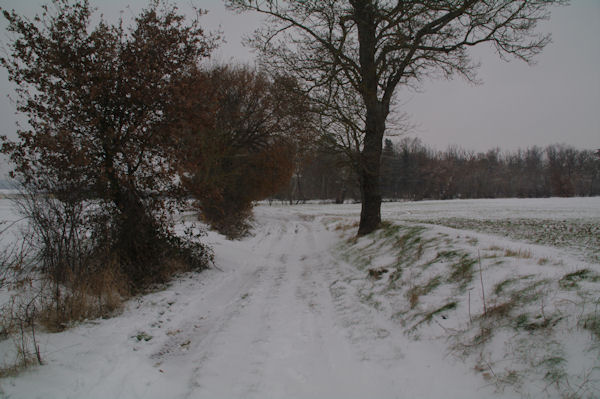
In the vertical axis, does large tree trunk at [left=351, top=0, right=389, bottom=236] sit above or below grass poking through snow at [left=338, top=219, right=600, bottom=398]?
above

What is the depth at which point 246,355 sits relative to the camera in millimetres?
3238

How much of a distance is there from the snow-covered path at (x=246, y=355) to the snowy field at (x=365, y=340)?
0.05 ft

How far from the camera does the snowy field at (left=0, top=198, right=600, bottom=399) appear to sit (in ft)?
8.32

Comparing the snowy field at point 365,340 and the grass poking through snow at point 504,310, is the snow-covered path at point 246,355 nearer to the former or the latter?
the snowy field at point 365,340

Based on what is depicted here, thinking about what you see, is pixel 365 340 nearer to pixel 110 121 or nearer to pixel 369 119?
pixel 110 121

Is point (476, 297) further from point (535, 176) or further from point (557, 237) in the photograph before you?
point (535, 176)

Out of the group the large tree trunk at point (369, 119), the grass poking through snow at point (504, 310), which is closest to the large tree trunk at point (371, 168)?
the large tree trunk at point (369, 119)

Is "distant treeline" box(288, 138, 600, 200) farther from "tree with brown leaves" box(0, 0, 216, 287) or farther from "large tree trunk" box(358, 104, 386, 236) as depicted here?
"tree with brown leaves" box(0, 0, 216, 287)

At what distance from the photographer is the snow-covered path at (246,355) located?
2.61 m

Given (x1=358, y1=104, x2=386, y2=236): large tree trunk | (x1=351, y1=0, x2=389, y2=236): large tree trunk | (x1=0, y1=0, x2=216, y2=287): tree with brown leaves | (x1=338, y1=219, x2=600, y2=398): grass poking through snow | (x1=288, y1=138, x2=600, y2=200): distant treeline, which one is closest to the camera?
(x1=338, y1=219, x2=600, y2=398): grass poking through snow

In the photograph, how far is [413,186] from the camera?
208 feet

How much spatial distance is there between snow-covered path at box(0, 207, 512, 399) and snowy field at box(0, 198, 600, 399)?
0.05 feet

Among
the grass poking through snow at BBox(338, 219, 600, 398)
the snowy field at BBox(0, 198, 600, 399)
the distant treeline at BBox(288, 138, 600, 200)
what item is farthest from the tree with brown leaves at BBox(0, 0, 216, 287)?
the distant treeline at BBox(288, 138, 600, 200)

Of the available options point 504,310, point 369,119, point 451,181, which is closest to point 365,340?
A: point 504,310
